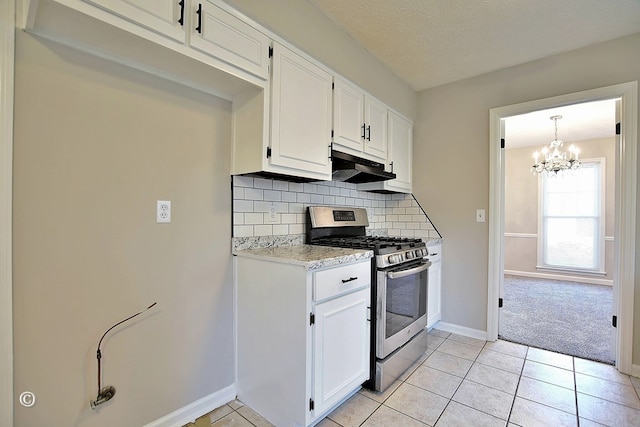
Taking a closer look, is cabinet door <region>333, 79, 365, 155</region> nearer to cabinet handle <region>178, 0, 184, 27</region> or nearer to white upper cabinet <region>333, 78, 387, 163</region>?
white upper cabinet <region>333, 78, 387, 163</region>

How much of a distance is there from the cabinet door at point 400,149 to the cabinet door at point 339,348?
4.91 feet

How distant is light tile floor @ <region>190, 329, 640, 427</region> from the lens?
1.63m

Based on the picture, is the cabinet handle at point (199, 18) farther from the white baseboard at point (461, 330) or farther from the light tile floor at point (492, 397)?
the white baseboard at point (461, 330)

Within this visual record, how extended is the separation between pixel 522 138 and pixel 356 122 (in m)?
4.14

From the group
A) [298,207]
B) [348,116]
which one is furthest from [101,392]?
[348,116]

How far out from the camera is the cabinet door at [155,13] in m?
1.08

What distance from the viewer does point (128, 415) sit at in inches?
55.2

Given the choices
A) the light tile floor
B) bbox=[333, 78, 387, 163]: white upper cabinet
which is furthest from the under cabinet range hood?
the light tile floor

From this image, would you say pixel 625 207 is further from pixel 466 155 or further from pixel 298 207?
pixel 298 207

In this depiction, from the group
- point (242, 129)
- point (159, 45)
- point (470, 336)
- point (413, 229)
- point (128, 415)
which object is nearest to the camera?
point (159, 45)

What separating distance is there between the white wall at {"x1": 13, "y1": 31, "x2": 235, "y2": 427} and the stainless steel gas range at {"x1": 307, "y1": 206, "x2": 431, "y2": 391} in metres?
0.87

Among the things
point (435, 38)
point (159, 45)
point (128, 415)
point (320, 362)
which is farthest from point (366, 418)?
point (435, 38)

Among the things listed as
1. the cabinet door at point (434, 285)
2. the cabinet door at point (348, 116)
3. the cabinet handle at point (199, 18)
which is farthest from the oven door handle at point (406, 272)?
the cabinet handle at point (199, 18)

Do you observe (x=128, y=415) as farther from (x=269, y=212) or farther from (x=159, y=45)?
(x=159, y=45)
